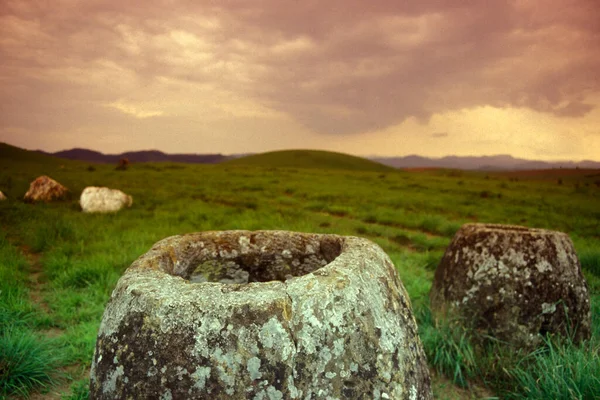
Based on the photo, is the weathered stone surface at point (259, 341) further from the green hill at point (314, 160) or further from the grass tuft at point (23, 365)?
the green hill at point (314, 160)

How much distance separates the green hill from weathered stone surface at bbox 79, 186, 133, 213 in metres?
47.2

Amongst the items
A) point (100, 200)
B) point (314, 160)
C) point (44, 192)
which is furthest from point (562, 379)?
point (314, 160)

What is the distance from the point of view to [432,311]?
18.2ft

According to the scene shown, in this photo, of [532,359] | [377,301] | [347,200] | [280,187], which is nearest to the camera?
[377,301]

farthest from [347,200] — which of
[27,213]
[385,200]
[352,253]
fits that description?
[352,253]

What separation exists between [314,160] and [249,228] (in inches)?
2135

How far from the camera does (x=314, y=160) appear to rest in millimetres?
64125

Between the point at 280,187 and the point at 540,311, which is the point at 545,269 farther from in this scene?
the point at 280,187

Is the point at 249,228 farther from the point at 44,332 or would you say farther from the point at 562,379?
the point at 562,379

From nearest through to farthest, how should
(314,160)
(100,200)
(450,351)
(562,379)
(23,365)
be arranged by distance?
(562,379), (23,365), (450,351), (100,200), (314,160)

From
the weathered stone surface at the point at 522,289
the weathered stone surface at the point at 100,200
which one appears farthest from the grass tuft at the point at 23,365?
the weathered stone surface at the point at 100,200

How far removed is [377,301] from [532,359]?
3729 mm

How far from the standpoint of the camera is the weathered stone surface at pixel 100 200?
12.1m

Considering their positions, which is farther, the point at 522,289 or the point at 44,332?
the point at 44,332
